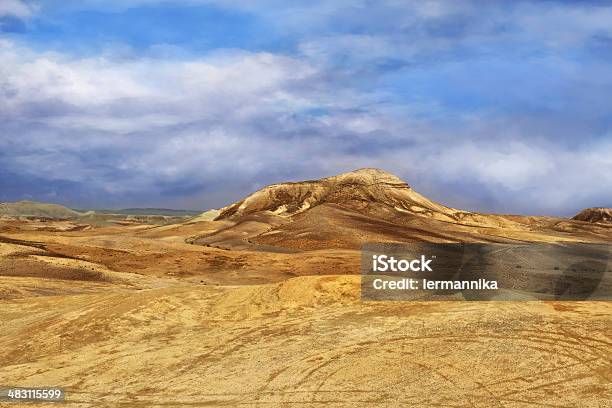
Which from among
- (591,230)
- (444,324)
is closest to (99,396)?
(444,324)

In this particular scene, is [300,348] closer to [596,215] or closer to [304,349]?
[304,349]

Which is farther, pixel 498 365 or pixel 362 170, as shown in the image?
pixel 362 170

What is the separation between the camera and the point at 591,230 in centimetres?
11450

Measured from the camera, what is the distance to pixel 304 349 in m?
17.3

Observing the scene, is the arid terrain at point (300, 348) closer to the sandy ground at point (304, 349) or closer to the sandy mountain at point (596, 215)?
the sandy ground at point (304, 349)

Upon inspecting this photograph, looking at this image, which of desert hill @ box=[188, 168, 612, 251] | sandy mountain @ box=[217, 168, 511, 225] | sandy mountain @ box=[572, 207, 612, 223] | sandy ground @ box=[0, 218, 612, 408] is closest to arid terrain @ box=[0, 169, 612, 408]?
sandy ground @ box=[0, 218, 612, 408]

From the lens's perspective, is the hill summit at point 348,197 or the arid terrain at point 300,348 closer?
the arid terrain at point 300,348

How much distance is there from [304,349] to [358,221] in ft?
243

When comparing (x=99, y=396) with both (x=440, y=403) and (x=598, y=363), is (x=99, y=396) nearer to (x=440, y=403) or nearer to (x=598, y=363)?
(x=440, y=403)

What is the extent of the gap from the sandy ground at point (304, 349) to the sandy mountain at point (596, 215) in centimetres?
14367

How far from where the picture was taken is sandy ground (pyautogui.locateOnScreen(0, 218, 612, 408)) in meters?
14.0

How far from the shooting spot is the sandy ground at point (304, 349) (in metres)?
14.0

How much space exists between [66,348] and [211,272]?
28.5 meters

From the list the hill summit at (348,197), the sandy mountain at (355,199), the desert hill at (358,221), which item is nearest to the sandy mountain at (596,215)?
the desert hill at (358,221)
